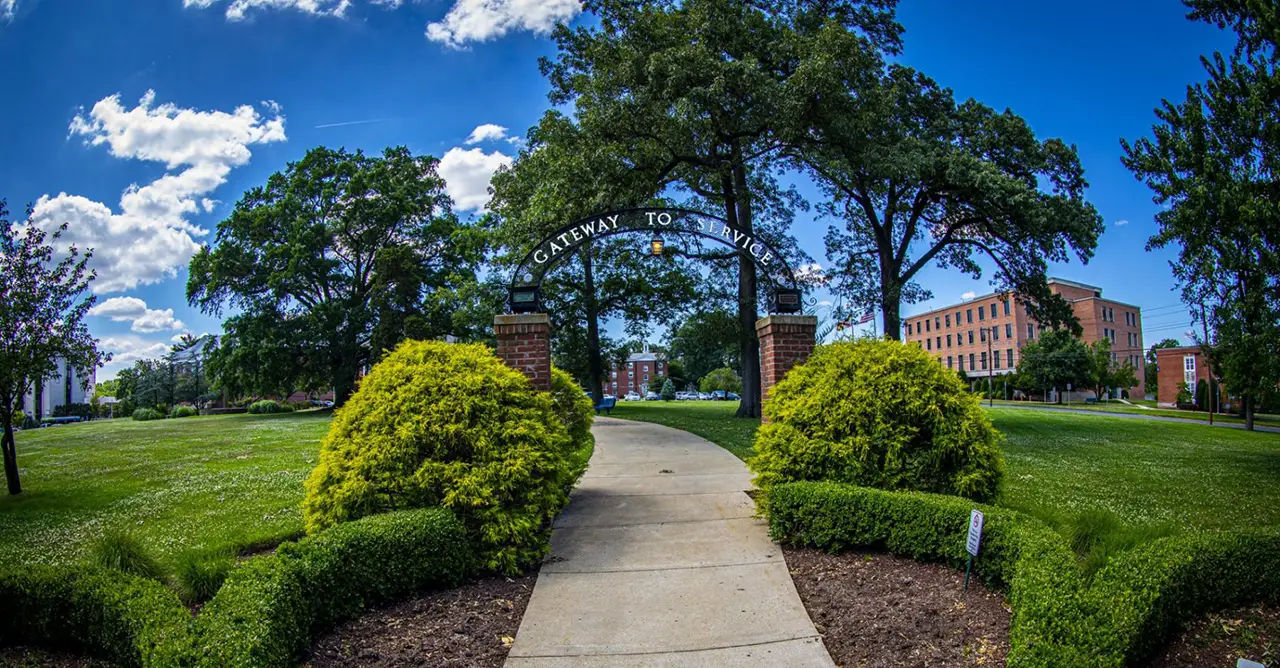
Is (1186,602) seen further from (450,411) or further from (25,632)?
(25,632)

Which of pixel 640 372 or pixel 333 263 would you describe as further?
pixel 640 372

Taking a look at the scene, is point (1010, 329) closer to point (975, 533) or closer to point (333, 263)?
point (333, 263)

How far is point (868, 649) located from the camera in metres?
3.55

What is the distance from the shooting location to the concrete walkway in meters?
3.60

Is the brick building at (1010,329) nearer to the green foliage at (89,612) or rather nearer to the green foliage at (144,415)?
the green foliage at (144,415)

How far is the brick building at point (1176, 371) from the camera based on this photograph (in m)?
35.6

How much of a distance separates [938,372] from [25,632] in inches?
258

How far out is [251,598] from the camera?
10.4 feet

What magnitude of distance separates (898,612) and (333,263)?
37.1 metres

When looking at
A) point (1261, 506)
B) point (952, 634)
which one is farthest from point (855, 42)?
point (952, 634)

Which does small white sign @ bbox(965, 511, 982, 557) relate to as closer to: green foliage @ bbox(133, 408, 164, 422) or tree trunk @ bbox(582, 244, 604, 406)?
tree trunk @ bbox(582, 244, 604, 406)

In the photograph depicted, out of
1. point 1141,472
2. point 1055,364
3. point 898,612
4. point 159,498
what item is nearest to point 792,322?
point 898,612

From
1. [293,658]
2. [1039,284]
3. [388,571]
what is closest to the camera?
[293,658]

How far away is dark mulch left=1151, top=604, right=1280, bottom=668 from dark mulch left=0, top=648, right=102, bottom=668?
5544 millimetres
